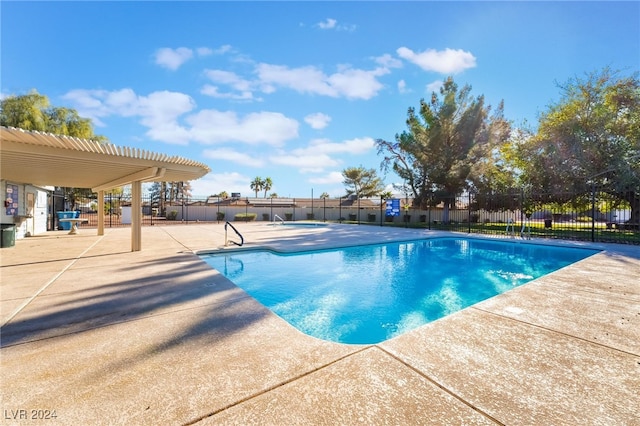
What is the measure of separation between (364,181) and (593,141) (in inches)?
1135

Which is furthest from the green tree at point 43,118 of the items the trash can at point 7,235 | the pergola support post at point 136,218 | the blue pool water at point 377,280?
the blue pool water at point 377,280

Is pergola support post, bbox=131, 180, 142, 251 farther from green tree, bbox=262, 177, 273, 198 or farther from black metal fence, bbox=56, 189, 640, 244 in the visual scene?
green tree, bbox=262, 177, 273, 198

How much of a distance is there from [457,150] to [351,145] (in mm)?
17936

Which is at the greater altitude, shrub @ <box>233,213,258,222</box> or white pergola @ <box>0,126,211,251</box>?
white pergola @ <box>0,126,211,251</box>

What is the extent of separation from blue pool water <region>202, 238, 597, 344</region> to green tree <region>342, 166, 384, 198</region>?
101ft

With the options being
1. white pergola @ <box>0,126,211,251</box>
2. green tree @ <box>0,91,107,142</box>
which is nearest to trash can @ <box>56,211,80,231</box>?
white pergola @ <box>0,126,211,251</box>

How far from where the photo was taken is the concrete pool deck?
162 cm

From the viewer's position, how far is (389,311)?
4.70m

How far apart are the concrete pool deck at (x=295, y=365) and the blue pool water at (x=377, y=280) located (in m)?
1.18

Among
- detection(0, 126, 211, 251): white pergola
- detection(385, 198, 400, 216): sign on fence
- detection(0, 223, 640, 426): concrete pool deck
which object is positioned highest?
detection(0, 126, 211, 251): white pergola

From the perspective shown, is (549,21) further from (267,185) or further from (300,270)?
(267,185)

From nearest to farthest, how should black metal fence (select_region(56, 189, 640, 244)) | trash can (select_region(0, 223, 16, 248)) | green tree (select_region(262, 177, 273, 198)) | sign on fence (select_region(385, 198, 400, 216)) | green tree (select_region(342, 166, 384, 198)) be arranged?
1. trash can (select_region(0, 223, 16, 248))
2. black metal fence (select_region(56, 189, 640, 244))
3. sign on fence (select_region(385, 198, 400, 216))
4. green tree (select_region(342, 166, 384, 198))
5. green tree (select_region(262, 177, 273, 198))

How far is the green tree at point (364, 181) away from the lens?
135ft

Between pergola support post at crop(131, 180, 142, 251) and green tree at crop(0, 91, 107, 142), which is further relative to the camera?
green tree at crop(0, 91, 107, 142)
